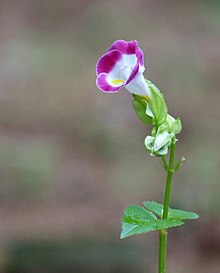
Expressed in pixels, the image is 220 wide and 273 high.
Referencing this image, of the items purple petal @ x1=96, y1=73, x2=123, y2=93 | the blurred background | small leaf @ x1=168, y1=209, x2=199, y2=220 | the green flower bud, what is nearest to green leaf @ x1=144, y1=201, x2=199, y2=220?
small leaf @ x1=168, y1=209, x2=199, y2=220

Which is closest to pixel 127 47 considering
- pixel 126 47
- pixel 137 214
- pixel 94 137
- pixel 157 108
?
pixel 126 47

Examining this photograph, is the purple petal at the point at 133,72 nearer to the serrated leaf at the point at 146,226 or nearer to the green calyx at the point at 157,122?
the green calyx at the point at 157,122

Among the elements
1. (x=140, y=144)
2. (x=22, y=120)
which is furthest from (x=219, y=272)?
(x=22, y=120)

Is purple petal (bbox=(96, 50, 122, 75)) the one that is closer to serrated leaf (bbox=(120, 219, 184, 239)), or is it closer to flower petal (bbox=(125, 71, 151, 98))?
flower petal (bbox=(125, 71, 151, 98))

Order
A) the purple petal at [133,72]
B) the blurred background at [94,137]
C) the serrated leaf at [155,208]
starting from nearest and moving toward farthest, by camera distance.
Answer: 1. the purple petal at [133,72]
2. the serrated leaf at [155,208]
3. the blurred background at [94,137]

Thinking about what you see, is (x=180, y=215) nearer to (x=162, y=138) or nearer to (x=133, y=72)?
(x=162, y=138)

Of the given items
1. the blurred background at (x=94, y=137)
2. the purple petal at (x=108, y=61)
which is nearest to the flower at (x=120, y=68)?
the purple petal at (x=108, y=61)

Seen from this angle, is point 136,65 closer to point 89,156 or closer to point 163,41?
point 89,156

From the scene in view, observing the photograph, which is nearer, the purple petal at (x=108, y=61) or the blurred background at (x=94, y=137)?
the purple petal at (x=108, y=61)
